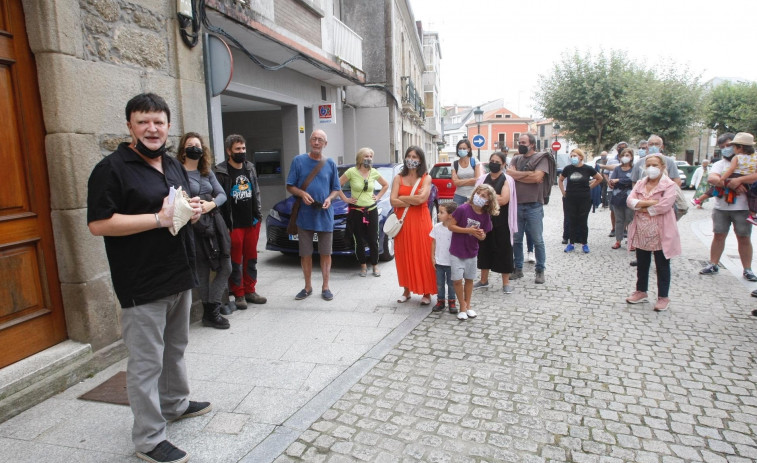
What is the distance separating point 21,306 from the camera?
3.33 metres

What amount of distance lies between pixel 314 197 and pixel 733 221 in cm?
541

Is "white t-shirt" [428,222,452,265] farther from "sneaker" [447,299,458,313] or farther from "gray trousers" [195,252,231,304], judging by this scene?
"gray trousers" [195,252,231,304]

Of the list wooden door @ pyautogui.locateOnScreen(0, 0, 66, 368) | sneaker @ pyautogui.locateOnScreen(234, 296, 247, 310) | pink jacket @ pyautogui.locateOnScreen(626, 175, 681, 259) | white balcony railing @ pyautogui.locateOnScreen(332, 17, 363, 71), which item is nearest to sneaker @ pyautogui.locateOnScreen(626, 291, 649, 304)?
pink jacket @ pyautogui.locateOnScreen(626, 175, 681, 259)

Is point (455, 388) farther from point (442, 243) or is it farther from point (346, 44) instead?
point (346, 44)

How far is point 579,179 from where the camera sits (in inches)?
329

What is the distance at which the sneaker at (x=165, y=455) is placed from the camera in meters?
2.54

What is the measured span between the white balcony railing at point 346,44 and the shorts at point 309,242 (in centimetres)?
821

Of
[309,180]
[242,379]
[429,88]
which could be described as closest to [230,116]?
[309,180]

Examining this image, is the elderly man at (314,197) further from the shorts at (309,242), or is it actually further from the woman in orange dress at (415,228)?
the woman in orange dress at (415,228)

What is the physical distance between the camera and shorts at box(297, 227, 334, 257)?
5.63m

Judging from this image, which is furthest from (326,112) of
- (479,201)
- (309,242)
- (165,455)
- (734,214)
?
(165,455)

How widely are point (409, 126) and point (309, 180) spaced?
1856 centimetres

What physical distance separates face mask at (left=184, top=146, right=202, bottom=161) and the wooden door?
1074mm

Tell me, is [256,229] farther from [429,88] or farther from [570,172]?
[429,88]
